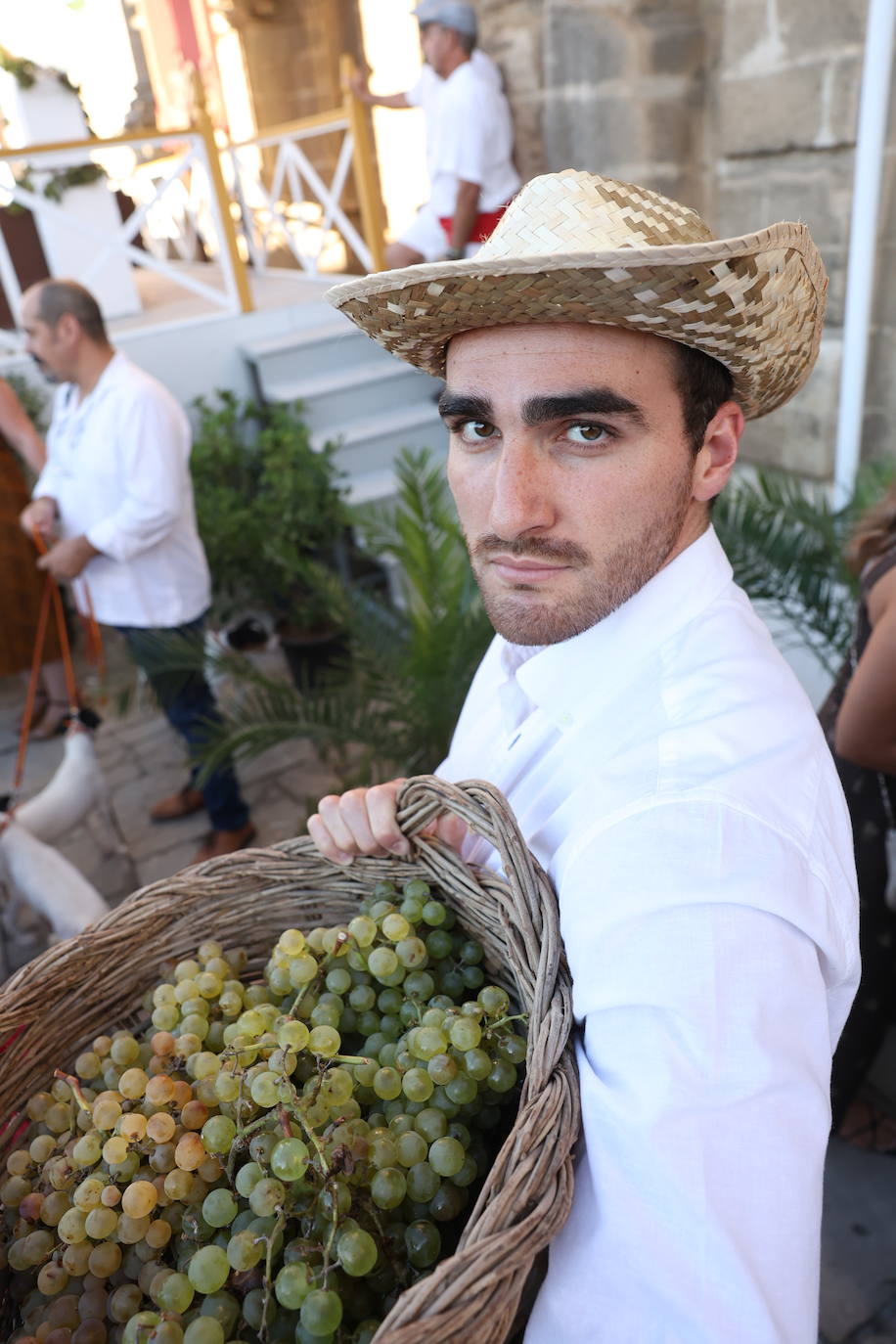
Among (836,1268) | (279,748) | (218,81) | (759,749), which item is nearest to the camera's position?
(759,749)

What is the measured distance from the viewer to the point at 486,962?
1097 mm

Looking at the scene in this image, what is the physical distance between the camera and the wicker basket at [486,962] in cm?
69

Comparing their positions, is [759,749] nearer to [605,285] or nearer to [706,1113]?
[706,1113]

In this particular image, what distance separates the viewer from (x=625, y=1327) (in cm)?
77

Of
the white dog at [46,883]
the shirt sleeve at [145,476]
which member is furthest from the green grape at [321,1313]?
the shirt sleeve at [145,476]

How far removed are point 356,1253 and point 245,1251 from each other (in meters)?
0.10

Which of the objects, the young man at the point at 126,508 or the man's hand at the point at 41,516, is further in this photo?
the man's hand at the point at 41,516

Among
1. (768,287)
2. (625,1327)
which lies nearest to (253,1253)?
(625,1327)

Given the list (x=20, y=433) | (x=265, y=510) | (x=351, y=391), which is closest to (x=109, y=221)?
(x=351, y=391)

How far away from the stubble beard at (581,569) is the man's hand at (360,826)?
0.27m

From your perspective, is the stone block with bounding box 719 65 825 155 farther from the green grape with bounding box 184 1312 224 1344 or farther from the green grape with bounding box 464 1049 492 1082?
the green grape with bounding box 184 1312 224 1344

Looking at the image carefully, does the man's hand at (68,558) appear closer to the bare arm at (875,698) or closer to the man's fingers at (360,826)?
the man's fingers at (360,826)

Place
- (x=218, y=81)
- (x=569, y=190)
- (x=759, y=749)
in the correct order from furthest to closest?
(x=218, y=81) → (x=569, y=190) → (x=759, y=749)

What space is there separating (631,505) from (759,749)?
345 mm
